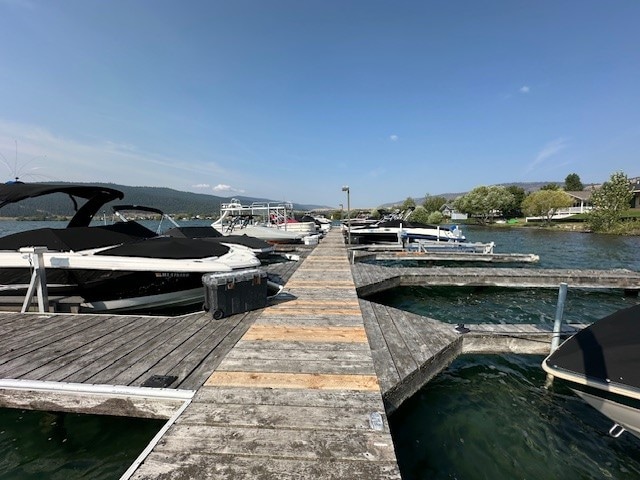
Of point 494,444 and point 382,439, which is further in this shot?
point 494,444

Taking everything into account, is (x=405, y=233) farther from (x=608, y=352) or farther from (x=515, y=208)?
(x=515, y=208)

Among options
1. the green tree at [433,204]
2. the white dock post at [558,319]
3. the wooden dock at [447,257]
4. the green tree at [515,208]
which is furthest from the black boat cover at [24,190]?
the green tree at [433,204]

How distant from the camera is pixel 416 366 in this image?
3564 mm

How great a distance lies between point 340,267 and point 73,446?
24.2ft

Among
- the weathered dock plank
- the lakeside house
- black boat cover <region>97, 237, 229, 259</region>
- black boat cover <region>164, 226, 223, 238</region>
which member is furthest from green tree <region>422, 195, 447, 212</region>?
black boat cover <region>97, 237, 229, 259</region>

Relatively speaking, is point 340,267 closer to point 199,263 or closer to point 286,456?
point 199,263

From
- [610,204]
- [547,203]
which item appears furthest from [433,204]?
[610,204]

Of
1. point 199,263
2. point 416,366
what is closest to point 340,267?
point 199,263

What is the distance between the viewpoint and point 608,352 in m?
3.18

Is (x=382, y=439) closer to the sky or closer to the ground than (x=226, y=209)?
closer to the ground

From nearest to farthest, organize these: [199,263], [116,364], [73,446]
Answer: [73,446]
[116,364]
[199,263]

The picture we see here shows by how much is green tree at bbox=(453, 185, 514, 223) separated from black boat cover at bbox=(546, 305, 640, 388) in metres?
64.8

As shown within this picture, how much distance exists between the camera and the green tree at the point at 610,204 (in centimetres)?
3553

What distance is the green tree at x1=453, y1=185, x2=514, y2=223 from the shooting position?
198ft
